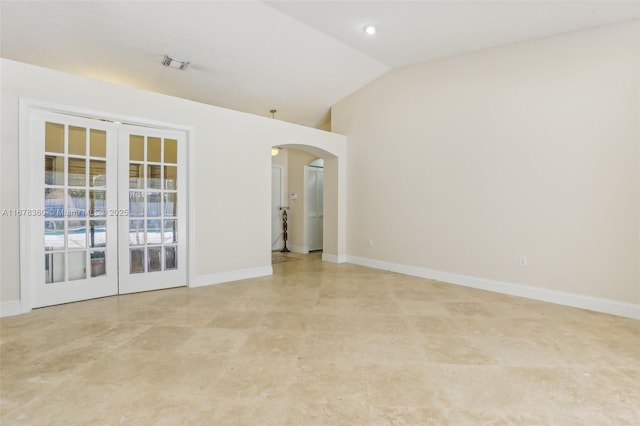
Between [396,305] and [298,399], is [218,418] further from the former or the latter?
[396,305]

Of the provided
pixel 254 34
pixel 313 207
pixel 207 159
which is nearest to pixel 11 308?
pixel 207 159

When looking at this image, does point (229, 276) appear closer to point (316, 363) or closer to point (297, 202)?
point (316, 363)

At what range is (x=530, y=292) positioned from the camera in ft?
13.5

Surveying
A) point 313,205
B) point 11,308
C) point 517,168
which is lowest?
point 11,308

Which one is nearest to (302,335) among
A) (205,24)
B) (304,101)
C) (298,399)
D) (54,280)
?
(298,399)

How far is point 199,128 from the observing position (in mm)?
4469

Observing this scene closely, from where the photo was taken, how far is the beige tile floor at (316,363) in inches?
72.0

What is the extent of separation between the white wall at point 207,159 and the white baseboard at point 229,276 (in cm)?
1

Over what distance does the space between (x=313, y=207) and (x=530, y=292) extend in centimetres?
476

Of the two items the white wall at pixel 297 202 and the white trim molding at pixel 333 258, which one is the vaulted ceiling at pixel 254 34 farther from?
the white trim molding at pixel 333 258

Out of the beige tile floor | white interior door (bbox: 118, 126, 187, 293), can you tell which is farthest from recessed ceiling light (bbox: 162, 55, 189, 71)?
the beige tile floor

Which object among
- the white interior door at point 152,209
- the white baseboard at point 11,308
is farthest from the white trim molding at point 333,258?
the white baseboard at point 11,308

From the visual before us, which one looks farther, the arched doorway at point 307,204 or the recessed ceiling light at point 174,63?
the arched doorway at point 307,204

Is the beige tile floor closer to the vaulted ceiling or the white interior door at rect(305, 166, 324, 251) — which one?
the vaulted ceiling
